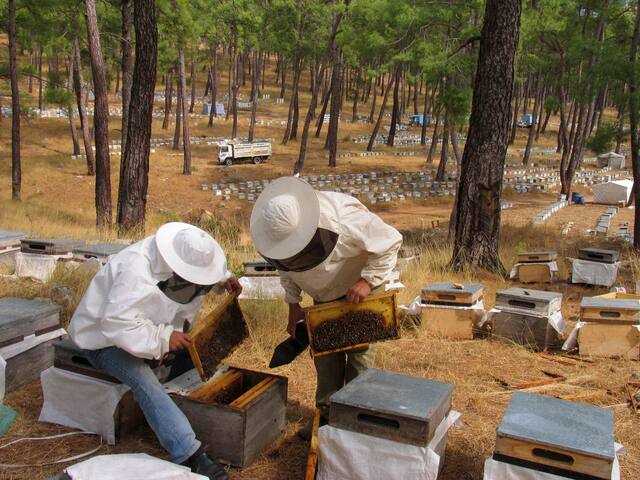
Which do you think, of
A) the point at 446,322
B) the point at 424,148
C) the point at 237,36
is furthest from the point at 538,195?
the point at 446,322

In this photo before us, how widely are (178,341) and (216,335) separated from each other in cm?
59

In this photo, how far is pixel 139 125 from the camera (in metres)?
10.3

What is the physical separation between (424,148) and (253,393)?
37544mm

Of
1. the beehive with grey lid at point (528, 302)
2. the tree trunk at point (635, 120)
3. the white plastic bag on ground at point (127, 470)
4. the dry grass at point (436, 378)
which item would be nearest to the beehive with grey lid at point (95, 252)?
the dry grass at point (436, 378)

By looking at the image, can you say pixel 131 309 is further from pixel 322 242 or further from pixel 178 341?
pixel 322 242

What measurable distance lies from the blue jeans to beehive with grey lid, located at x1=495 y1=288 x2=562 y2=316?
354 centimetres

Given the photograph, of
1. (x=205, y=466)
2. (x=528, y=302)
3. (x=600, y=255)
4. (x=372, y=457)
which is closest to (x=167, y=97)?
(x=600, y=255)

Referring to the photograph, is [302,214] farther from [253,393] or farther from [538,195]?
[538,195]

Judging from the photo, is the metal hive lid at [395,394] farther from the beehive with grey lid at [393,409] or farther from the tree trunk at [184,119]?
the tree trunk at [184,119]

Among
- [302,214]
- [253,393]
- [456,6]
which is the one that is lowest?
[253,393]

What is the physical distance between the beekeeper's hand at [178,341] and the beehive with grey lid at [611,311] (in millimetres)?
3633

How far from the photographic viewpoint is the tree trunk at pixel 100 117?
13.2 meters

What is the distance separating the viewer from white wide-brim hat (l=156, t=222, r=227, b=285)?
3.38 meters

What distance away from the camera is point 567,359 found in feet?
17.9
